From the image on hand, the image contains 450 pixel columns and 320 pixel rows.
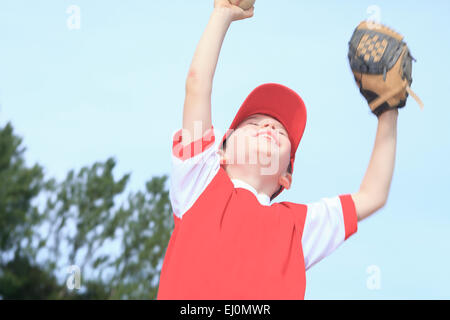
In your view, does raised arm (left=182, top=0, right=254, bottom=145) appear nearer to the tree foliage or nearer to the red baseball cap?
the red baseball cap

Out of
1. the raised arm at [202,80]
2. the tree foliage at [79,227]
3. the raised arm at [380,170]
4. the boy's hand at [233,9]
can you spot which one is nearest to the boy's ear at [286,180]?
the raised arm at [380,170]

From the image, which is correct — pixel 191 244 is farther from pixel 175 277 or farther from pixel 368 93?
pixel 368 93

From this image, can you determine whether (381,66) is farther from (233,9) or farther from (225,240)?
(225,240)

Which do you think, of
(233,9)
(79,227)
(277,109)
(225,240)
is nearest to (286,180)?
(277,109)

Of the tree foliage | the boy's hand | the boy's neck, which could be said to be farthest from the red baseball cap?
the tree foliage

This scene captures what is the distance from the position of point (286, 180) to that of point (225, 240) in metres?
0.51

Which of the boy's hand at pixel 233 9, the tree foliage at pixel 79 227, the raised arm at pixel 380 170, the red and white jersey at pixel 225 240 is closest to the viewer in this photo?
the red and white jersey at pixel 225 240

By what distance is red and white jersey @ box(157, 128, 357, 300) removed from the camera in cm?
221

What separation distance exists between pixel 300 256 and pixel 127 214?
13647 millimetres

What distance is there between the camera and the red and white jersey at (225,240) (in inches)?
87.0

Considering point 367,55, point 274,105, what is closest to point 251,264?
point 274,105

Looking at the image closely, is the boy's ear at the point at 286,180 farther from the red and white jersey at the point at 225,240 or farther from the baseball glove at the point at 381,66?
the baseball glove at the point at 381,66

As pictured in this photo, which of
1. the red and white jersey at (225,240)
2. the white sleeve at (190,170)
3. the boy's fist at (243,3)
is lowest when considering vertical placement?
the red and white jersey at (225,240)

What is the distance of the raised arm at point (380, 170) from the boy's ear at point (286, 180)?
28 centimetres
